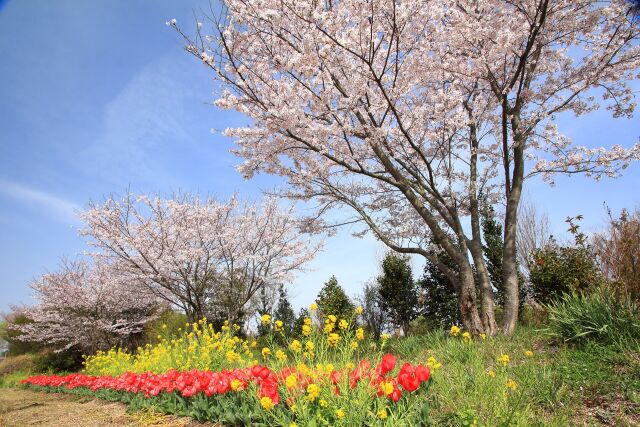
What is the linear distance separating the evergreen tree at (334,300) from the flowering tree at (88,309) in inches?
273

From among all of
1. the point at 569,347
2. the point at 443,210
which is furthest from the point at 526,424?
the point at 443,210

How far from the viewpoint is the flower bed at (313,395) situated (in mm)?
2533

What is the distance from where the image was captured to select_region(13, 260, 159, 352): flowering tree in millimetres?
15336

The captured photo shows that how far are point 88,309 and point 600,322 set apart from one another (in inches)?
680

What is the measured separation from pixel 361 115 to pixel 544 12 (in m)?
3.26

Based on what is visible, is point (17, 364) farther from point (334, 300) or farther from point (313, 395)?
point (313, 395)

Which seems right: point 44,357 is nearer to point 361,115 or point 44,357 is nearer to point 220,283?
point 220,283

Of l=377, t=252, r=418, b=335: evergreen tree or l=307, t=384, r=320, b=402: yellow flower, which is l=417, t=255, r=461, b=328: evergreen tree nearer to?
l=377, t=252, r=418, b=335: evergreen tree

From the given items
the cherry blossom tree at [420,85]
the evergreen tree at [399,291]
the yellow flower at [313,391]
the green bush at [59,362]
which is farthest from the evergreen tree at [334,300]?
the green bush at [59,362]

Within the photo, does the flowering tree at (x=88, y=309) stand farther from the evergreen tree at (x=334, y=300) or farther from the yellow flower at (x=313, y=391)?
the yellow flower at (x=313, y=391)

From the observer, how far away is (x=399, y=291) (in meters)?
14.0

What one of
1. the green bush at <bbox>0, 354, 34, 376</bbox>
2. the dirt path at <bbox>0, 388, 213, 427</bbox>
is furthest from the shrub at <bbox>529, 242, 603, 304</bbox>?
the green bush at <bbox>0, 354, 34, 376</bbox>

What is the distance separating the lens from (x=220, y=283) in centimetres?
1502

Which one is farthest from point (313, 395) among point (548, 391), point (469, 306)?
point (469, 306)
